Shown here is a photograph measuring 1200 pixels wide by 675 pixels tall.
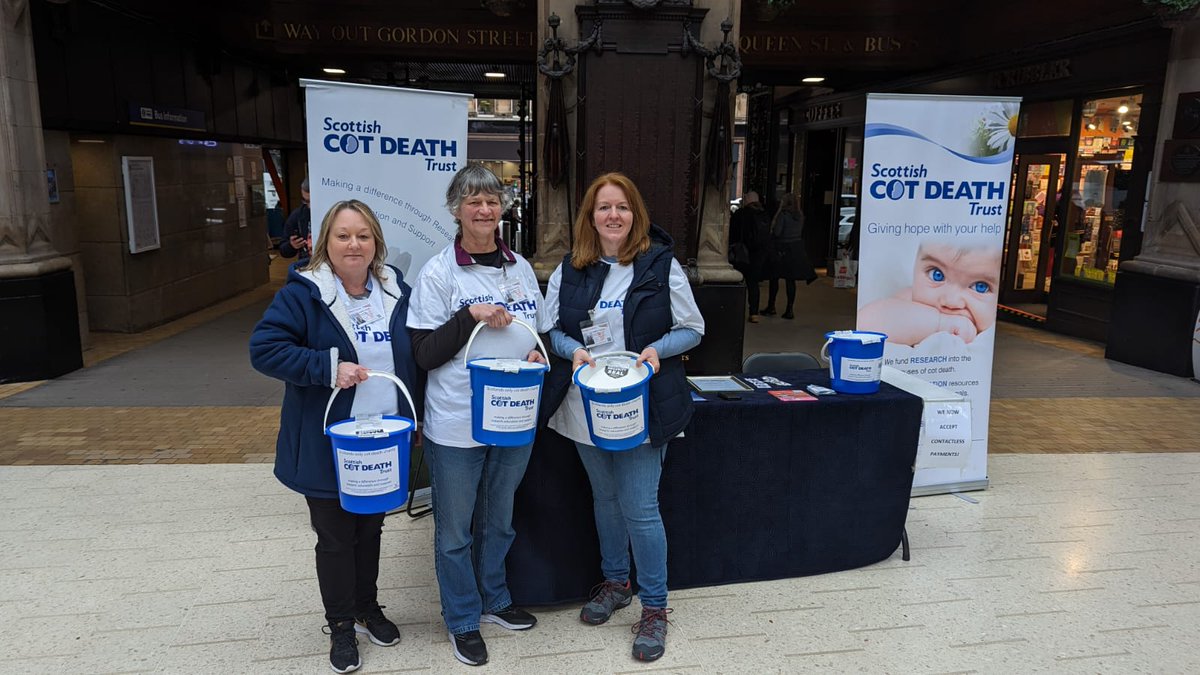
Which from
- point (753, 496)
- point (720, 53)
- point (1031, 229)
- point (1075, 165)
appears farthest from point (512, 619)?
point (1031, 229)

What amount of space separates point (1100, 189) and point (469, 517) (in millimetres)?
8962

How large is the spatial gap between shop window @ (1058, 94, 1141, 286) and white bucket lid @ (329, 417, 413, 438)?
8489mm

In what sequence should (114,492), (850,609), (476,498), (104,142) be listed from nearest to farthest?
(476,498) → (850,609) → (114,492) → (104,142)

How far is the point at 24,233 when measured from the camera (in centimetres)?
669

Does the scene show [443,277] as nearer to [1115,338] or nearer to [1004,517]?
[1004,517]

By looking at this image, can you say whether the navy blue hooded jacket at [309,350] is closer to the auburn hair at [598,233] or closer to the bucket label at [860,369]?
the auburn hair at [598,233]

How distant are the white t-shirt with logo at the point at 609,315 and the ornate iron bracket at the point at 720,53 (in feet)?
10.9

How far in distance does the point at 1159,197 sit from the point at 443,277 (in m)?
7.58

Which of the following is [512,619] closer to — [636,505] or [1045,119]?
[636,505]

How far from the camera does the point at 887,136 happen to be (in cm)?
407

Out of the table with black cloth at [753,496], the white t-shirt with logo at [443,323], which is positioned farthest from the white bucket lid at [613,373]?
the table with black cloth at [753,496]

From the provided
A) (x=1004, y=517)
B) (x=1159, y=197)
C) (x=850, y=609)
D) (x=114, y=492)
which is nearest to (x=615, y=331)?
(x=850, y=609)

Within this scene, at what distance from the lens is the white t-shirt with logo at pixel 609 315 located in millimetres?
2912

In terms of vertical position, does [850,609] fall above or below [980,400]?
below
